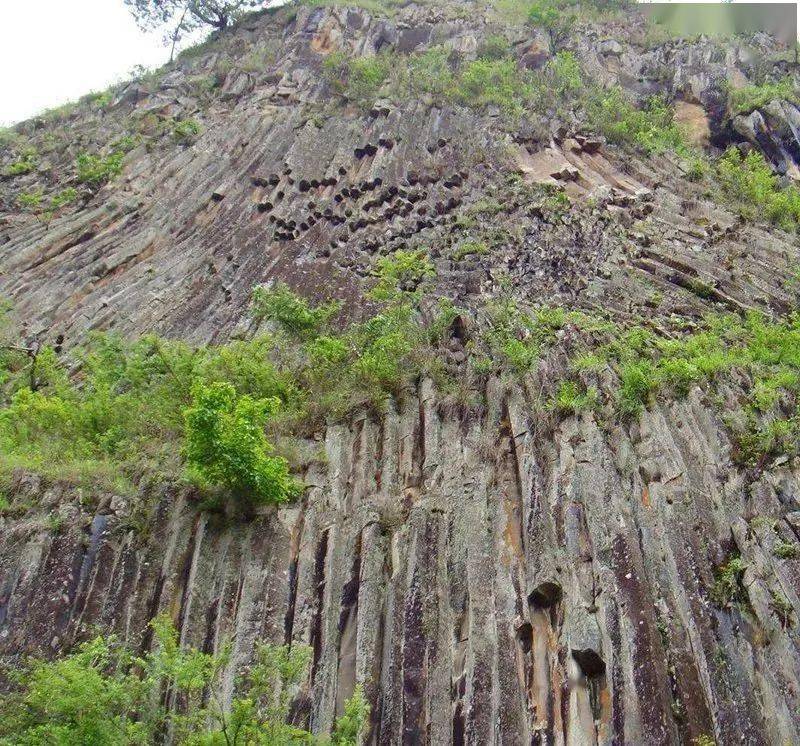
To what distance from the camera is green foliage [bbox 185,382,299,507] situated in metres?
14.2

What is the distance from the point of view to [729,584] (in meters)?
11.2

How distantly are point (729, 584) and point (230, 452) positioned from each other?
835 cm

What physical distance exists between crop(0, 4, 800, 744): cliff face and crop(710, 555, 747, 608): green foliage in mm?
140

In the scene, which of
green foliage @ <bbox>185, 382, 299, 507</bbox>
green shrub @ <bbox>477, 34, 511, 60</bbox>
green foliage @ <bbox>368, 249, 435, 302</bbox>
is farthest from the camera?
green shrub @ <bbox>477, 34, 511, 60</bbox>

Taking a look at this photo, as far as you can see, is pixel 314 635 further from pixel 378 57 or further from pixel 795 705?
pixel 378 57

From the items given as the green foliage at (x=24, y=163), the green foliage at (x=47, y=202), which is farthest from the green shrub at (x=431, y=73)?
the green foliage at (x=24, y=163)

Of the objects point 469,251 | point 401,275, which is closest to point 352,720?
point 401,275

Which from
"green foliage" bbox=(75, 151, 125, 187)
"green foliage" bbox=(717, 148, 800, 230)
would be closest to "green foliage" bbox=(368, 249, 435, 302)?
"green foliage" bbox=(717, 148, 800, 230)

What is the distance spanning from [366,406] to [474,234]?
8.15 m

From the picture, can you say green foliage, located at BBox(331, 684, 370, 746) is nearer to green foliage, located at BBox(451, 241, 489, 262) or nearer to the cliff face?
the cliff face

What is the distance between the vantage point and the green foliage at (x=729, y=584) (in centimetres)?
1109

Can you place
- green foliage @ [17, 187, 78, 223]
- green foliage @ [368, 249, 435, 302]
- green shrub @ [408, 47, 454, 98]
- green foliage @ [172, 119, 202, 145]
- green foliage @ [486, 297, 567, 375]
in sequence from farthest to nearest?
green foliage @ [172, 119, 202, 145] → green shrub @ [408, 47, 454, 98] → green foliage @ [17, 187, 78, 223] → green foliage @ [368, 249, 435, 302] → green foliage @ [486, 297, 567, 375]

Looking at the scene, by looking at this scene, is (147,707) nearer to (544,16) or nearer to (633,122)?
(633,122)

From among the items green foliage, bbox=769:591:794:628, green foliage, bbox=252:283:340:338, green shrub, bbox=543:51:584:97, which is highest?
green shrub, bbox=543:51:584:97
